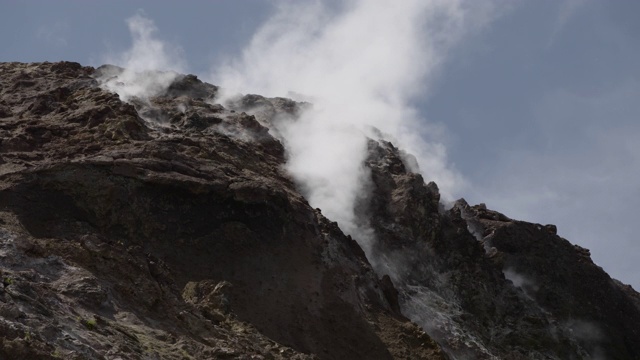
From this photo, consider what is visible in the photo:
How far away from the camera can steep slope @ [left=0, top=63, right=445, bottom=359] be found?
63.9ft

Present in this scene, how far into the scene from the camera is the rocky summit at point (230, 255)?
729 inches

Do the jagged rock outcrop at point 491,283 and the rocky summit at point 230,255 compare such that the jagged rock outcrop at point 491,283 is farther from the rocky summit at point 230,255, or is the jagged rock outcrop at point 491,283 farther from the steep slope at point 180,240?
the steep slope at point 180,240

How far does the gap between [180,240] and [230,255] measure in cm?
162

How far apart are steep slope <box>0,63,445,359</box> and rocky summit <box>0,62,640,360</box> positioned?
0.06m

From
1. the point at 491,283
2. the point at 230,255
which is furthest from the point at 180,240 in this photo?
the point at 491,283

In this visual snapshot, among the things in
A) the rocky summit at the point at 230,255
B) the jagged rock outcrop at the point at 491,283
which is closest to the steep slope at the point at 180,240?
the rocky summit at the point at 230,255

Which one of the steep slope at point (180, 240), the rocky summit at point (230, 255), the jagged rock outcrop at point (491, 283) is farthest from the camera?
the jagged rock outcrop at point (491, 283)

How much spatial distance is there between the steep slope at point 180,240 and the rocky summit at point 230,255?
6 centimetres

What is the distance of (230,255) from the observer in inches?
1115

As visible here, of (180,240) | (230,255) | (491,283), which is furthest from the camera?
(491,283)

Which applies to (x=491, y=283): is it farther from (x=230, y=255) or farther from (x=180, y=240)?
(x=180, y=240)

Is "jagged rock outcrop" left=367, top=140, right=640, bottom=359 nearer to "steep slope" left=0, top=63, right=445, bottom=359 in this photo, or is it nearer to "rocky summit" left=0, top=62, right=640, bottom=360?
"rocky summit" left=0, top=62, right=640, bottom=360

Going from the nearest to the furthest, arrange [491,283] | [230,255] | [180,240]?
[180,240] → [230,255] → [491,283]

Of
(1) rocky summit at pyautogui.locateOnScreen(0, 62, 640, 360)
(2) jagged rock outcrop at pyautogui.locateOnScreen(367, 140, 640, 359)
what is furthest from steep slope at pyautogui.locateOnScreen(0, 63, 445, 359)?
(2) jagged rock outcrop at pyautogui.locateOnScreen(367, 140, 640, 359)
